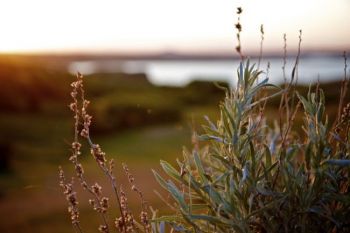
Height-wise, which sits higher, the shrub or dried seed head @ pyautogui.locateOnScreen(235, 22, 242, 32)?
dried seed head @ pyautogui.locateOnScreen(235, 22, 242, 32)

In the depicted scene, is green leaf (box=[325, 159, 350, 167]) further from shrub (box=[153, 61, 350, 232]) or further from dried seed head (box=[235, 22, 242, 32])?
dried seed head (box=[235, 22, 242, 32])

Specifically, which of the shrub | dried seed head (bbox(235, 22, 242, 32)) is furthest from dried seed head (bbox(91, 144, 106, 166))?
dried seed head (bbox(235, 22, 242, 32))

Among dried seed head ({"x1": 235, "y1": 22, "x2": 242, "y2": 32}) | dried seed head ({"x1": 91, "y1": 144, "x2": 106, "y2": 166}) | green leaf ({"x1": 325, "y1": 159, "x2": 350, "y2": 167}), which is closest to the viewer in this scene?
green leaf ({"x1": 325, "y1": 159, "x2": 350, "y2": 167})

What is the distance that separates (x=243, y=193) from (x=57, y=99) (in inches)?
675

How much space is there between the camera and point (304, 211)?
2107mm

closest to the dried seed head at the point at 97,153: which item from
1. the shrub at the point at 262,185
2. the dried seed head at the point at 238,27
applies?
the shrub at the point at 262,185

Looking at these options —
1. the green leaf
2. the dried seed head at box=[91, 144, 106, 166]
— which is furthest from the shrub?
the dried seed head at box=[91, 144, 106, 166]

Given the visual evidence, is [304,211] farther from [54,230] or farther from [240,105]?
[54,230]

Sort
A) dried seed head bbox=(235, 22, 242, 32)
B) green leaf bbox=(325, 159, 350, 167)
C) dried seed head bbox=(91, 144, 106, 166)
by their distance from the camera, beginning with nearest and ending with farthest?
green leaf bbox=(325, 159, 350, 167) < dried seed head bbox=(91, 144, 106, 166) < dried seed head bbox=(235, 22, 242, 32)

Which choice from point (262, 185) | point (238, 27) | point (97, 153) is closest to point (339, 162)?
point (262, 185)

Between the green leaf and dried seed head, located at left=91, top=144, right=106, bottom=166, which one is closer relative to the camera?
the green leaf

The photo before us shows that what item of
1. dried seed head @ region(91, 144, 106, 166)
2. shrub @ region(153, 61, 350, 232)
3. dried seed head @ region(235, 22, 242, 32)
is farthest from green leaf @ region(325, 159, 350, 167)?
dried seed head @ region(91, 144, 106, 166)

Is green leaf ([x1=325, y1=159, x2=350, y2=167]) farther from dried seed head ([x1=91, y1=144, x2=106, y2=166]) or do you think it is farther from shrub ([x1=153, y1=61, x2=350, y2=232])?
dried seed head ([x1=91, y1=144, x2=106, y2=166])

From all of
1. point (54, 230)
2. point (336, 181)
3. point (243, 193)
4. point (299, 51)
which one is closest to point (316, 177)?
point (336, 181)
